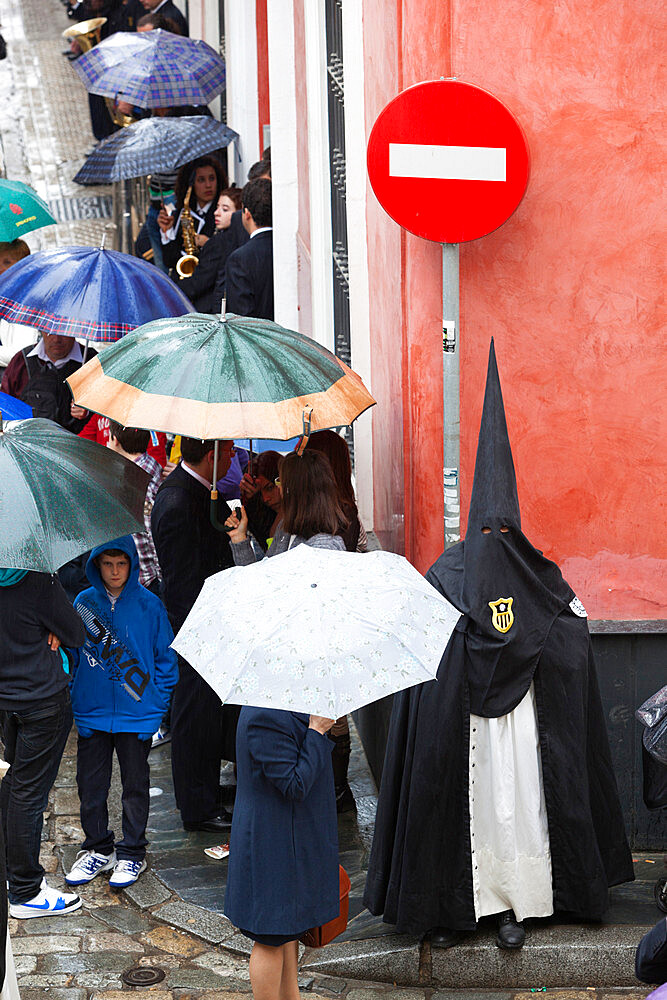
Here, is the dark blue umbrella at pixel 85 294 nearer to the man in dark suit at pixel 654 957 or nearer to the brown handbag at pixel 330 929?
the brown handbag at pixel 330 929

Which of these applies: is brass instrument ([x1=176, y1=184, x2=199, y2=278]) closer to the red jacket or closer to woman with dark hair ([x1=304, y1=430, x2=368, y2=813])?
the red jacket

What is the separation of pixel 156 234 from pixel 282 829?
27.5 feet

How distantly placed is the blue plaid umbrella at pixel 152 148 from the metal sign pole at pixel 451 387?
6524mm

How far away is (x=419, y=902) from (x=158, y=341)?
2.40m

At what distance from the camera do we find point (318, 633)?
383cm

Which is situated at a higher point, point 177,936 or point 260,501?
point 260,501

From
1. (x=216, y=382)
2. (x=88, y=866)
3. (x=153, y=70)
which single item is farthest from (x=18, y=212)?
(x=88, y=866)

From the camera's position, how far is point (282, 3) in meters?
9.86

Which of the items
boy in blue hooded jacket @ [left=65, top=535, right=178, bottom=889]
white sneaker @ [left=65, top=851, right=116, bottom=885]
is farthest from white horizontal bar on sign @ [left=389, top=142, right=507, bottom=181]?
white sneaker @ [left=65, top=851, right=116, bottom=885]

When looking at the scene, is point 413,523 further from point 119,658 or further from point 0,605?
point 0,605

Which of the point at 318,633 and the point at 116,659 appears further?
the point at 116,659

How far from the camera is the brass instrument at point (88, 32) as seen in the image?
18844mm

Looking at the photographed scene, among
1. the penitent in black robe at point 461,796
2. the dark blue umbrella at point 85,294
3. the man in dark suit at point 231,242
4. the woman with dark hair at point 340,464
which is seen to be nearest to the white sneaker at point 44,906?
the penitent in black robe at point 461,796

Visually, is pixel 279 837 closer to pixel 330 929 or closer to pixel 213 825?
pixel 330 929
